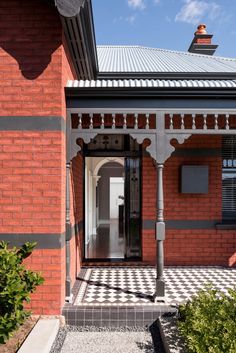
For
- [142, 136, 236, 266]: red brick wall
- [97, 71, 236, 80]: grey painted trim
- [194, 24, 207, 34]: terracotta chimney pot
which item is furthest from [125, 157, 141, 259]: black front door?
[194, 24, 207, 34]: terracotta chimney pot

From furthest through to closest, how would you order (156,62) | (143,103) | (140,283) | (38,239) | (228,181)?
(156,62)
(228,181)
(140,283)
(143,103)
(38,239)

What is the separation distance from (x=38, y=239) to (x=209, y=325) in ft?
7.72

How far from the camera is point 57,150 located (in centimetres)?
436

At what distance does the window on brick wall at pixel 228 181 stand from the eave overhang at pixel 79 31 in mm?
3409

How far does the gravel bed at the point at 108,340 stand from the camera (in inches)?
145

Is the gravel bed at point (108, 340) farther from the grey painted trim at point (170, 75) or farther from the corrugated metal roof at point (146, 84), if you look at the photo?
the grey painted trim at point (170, 75)

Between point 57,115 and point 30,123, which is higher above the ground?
point 57,115

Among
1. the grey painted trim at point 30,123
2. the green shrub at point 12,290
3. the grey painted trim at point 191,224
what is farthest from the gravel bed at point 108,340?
the grey painted trim at point 191,224

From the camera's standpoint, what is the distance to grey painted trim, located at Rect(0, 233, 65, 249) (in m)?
4.29

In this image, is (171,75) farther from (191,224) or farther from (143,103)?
(191,224)

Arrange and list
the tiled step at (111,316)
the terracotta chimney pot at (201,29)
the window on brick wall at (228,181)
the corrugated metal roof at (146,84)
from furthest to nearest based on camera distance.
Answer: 1. the terracotta chimney pot at (201,29)
2. the window on brick wall at (228,181)
3. the corrugated metal roof at (146,84)
4. the tiled step at (111,316)

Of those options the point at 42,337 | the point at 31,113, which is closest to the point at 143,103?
the point at 31,113

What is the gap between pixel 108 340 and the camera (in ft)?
12.9

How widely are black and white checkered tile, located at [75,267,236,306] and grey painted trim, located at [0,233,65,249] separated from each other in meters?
0.98
